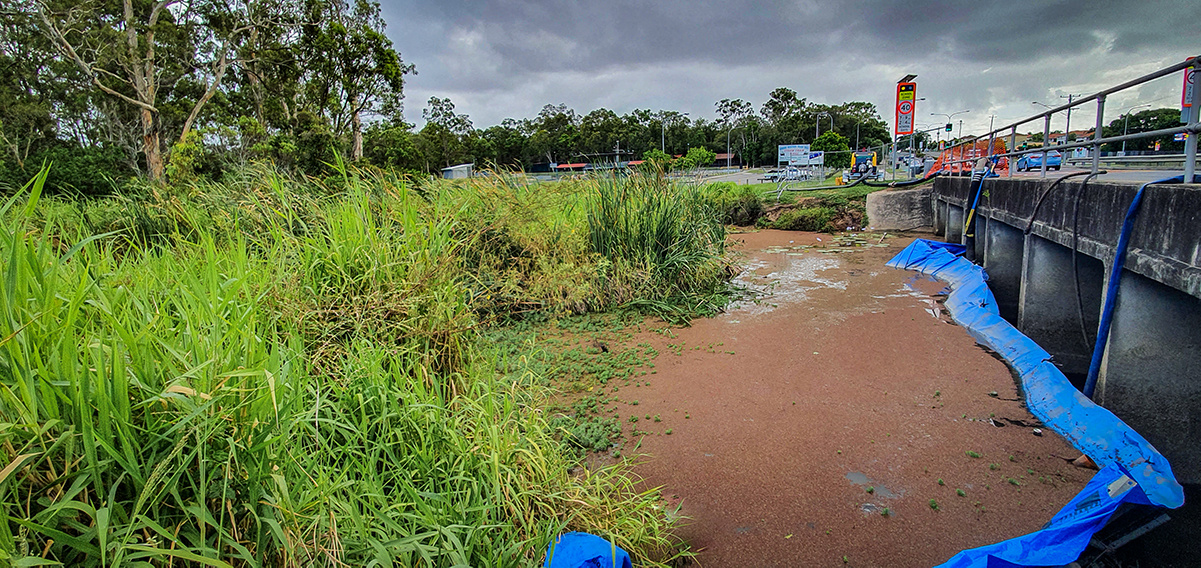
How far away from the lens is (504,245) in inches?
246

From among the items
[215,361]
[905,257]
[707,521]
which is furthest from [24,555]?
[905,257]

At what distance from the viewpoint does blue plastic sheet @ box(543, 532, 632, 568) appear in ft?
6.70

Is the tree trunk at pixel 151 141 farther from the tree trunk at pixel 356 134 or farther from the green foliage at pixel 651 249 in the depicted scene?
the green foliage at pixel 651 249

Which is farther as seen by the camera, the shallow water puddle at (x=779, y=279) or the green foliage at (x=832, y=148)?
the green foliage at (x=832, y=148)

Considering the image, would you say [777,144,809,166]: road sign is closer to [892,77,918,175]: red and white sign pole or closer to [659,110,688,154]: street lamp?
[892,77,918,175]: red and white sign pole

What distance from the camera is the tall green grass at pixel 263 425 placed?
131 cm

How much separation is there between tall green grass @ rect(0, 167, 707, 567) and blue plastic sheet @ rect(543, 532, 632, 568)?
68 mm

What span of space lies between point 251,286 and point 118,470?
1491 mm

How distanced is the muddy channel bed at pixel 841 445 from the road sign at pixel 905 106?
15.3 meters

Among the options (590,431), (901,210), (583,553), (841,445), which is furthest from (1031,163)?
(583,553)

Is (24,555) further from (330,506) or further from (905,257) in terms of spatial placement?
(905,257)

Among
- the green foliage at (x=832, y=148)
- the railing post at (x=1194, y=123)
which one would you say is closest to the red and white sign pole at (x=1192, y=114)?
the railing post at (x=1194, y=123)

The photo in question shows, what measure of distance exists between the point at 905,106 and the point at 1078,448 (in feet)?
59.6

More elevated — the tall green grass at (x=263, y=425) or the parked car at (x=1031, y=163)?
the parked car at (x=1031, y=163)
